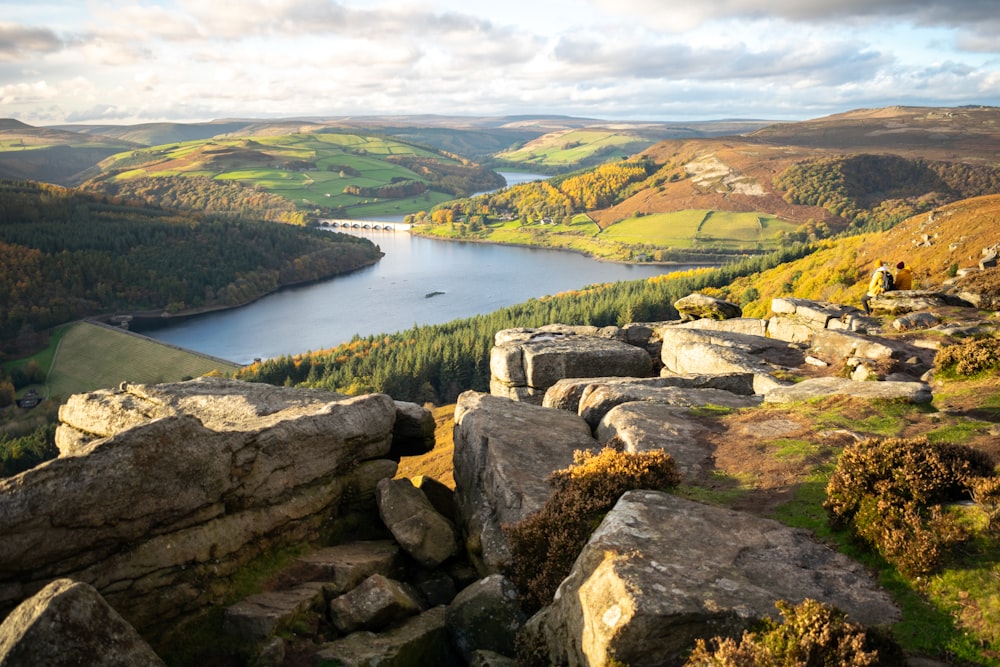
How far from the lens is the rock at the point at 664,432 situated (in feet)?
55.8

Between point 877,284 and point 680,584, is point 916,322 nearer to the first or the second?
point 877,284

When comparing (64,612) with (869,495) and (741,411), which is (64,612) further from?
(741,411)

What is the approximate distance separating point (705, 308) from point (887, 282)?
424 inches

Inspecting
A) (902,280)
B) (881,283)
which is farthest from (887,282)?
(902,280)

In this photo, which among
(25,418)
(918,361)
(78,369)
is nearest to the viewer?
(918,361)

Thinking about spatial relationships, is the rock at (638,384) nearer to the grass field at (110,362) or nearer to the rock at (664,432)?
the rock at (664,432)

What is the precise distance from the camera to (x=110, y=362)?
15138 centimetres

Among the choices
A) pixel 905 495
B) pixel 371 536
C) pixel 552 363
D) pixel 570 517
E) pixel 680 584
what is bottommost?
pixel 371 536

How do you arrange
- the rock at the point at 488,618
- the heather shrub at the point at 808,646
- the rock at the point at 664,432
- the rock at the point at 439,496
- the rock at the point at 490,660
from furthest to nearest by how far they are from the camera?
the rock at the point at 439,496
the rock at the point at 664,432
the rock at the point at 488,618
the rock at the point at 490,660
the heather shrub at the point at 808,646

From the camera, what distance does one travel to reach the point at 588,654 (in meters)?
10.2

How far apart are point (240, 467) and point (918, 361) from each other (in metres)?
24.3

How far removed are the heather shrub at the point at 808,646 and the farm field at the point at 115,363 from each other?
136186mm

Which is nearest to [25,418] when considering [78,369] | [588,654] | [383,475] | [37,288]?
[78,369]

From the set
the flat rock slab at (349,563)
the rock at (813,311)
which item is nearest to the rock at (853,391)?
the rock at (813,311)
